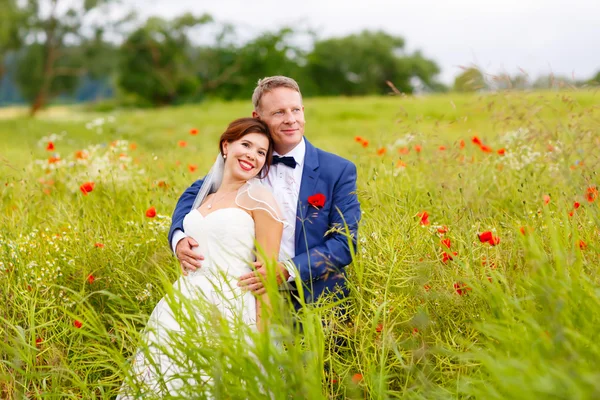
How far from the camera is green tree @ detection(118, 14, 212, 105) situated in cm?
3453

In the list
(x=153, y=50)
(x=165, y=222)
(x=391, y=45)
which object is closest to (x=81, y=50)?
(x=153, y=50)

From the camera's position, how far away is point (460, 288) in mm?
2809

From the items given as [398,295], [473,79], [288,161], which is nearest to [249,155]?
[288,161]

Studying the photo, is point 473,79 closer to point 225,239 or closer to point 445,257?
point 445,257

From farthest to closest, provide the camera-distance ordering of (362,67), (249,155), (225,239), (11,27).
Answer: (362,67) < (11,27) < (249,155) < (225,239)

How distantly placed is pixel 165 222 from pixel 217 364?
6.25ft

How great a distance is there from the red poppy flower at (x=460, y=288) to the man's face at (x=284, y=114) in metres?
1.26

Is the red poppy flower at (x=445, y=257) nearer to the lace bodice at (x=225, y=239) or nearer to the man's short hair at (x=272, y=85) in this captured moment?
the lace bodice at (x=225, y=239)

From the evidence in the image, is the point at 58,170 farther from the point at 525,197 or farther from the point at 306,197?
the point at 525,197

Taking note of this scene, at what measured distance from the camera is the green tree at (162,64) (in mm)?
34531

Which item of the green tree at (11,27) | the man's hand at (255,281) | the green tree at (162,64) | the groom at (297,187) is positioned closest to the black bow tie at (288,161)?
the groom at (297,187)

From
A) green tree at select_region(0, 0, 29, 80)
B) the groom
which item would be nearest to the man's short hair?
the groom

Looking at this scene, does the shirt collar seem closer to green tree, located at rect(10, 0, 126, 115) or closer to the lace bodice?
the lace bodice

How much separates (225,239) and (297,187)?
0.54 meters
